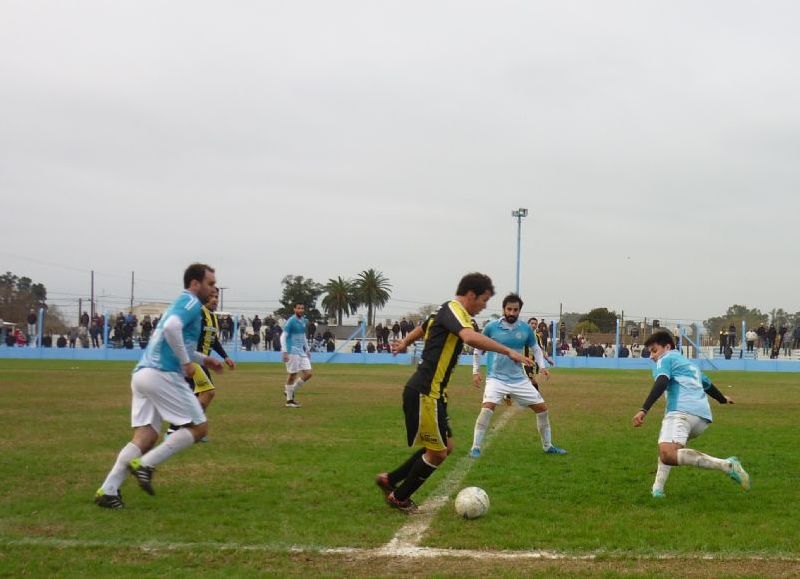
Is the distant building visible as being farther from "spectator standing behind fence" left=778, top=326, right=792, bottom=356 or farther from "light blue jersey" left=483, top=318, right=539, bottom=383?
"light blue jersey" left=483, top=318, right=539, bottom=383

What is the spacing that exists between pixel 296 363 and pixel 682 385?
10.2 m

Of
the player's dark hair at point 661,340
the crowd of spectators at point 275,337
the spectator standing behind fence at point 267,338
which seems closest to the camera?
the player's dark hair at point 661,340

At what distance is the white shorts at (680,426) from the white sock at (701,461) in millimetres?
107

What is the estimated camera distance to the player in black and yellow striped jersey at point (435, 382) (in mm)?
Result: 6730

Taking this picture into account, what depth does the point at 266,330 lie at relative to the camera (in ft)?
135

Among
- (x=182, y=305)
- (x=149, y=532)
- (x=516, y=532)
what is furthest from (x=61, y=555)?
(x=516, y=532)

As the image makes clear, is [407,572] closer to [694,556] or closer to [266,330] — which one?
[694,556]

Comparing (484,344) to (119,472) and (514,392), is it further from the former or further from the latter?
(514,392)

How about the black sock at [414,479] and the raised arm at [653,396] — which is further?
the raised arm at [653,396]

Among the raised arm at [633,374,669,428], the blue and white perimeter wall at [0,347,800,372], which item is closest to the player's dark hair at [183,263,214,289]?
the raised arm at [633,374,669,428]

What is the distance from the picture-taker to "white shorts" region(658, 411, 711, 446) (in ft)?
24.5

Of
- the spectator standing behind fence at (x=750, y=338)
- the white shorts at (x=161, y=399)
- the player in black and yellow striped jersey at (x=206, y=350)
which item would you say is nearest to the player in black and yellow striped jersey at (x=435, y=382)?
the white shorts at (x=161, y=399)

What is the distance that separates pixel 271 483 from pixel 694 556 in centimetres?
411

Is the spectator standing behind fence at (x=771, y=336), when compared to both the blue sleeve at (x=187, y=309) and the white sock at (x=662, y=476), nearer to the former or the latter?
the white sock at (x=662, y=476)
